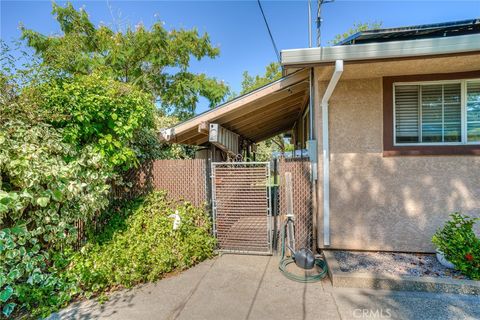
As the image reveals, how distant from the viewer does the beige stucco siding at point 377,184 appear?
13.8 ft

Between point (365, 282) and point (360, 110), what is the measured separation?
2872 millimetres

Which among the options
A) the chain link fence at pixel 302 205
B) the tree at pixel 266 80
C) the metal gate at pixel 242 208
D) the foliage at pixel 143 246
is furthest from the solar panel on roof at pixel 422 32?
the tree at pixel 266 80

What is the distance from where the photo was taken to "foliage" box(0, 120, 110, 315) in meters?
3.01

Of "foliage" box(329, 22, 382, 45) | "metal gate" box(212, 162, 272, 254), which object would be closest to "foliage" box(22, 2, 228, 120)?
"metal gate" box(212, 162, 272, 254)

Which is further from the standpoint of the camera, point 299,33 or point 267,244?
point 299,33

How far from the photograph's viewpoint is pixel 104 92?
4.25 meters

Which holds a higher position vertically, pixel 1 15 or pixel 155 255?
pixel 1 15

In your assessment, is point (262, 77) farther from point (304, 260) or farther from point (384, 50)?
point (304, 260)

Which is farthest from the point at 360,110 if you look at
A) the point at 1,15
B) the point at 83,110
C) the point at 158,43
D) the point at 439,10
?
the point at 158,43

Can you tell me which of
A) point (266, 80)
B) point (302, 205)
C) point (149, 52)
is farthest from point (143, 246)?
point (266, 80)

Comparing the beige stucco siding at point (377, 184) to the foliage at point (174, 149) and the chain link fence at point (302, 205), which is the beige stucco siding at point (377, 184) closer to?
the chain link fence at point (302, 205)

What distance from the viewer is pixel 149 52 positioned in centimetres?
1198

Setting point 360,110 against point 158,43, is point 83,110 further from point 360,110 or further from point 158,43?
point 158,43

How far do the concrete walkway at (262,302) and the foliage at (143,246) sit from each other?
266 millimetres
